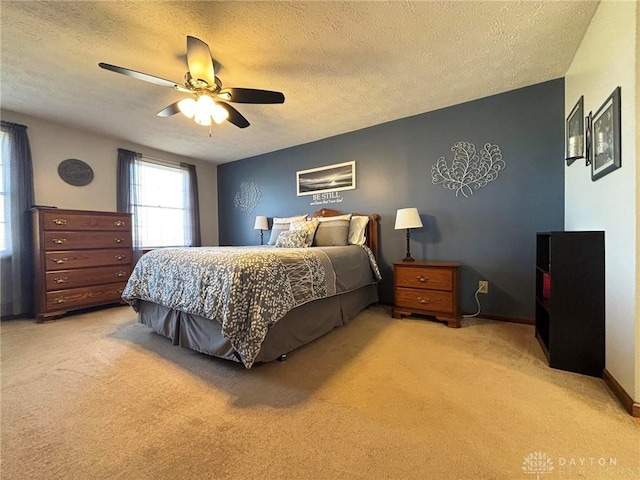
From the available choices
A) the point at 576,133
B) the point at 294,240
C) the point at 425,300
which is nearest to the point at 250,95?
the point at 294,240

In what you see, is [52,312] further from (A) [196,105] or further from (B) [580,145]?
(B) [580,145]

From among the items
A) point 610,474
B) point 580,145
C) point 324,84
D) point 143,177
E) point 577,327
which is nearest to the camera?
point 610,474

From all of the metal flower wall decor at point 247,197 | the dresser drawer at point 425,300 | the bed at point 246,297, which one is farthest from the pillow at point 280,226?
the dresser drawer at point 425,300

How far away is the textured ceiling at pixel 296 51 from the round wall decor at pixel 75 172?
607 mm

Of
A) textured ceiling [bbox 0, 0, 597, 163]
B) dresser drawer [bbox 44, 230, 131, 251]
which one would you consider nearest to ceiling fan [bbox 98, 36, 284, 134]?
textured ceiling [bbox 0, 0, 597, 163]

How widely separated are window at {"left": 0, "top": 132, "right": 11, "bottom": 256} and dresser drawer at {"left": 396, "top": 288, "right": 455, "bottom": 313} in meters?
4.53

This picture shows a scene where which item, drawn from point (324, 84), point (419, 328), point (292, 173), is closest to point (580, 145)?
point (419, 328)

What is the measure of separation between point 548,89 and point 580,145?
3.27 feet

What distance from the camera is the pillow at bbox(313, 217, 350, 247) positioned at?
3.24 metres

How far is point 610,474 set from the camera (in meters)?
0.96

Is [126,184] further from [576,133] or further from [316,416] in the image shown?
[576,133]

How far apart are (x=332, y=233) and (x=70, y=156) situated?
11.9 feet

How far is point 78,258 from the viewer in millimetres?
3094

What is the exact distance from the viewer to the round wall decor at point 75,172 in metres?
3.36
